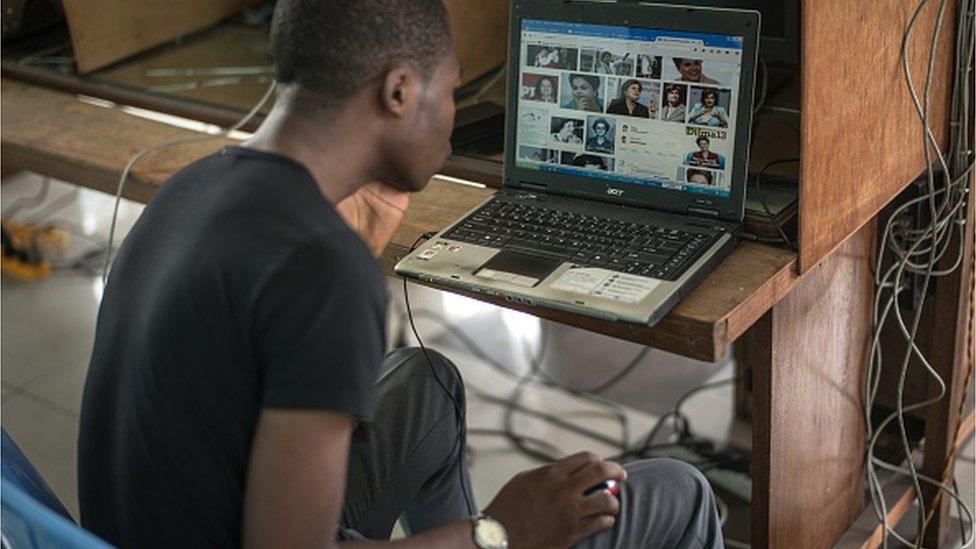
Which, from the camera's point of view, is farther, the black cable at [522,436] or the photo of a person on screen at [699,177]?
the black cable at [522,436]

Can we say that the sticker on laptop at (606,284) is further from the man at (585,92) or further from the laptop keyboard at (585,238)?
the man at (585,92)

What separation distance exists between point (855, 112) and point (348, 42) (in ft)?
2.12

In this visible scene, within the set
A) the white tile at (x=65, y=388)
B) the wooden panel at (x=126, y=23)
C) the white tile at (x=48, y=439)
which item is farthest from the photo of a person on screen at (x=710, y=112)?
the white tile at (x=65, y=388)

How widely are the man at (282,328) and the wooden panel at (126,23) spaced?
1.10 meters

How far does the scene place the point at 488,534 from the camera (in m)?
1.35

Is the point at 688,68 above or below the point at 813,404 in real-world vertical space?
above

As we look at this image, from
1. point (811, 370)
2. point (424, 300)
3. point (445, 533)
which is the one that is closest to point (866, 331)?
point (811, 370)

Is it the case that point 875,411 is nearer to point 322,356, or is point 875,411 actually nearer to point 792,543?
point 792,543

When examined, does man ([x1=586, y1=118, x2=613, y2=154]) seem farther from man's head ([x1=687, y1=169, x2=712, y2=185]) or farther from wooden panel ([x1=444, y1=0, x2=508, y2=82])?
wooden panel ([x1=444, y1=0, x2=508, y2=82])

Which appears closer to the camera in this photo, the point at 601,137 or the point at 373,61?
the point at 373,61

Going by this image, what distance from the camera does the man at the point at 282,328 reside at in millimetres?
1125

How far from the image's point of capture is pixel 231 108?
2.13m

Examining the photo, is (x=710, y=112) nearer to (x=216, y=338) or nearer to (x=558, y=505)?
(x=558, y=505)

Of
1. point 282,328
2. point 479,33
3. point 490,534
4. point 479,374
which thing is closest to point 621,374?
point 479,374
